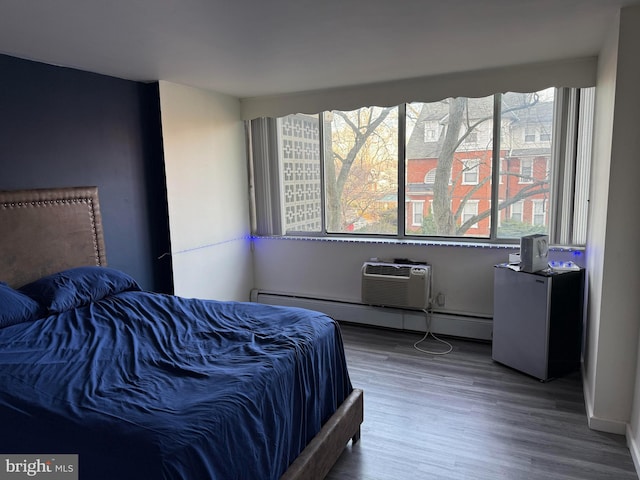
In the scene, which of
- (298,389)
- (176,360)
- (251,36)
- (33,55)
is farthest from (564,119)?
(33,55)

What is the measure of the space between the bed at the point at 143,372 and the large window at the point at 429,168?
2.03m

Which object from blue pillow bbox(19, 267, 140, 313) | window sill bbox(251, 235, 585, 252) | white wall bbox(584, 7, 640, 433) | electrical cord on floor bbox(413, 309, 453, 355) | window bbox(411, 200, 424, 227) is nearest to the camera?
white wall bbox(584, 7, 640, 433)

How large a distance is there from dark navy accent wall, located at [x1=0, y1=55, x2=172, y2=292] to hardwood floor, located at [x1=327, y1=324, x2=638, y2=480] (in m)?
2.10

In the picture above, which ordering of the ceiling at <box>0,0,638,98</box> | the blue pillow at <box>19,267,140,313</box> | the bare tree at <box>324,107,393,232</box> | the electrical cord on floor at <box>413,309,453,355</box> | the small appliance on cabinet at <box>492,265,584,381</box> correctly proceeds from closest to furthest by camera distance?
the ceiling at <box>0,0,638,98</box>
the blue pillow at <box>19,267,140,313</box>
the small appliance on cabinet at <box>492,265,584,381</box>
the electrical cord on floor at <box>413,309,453,355</box>
the bare tree at <box>324,107,393,232</box>

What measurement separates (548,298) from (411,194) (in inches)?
64.5

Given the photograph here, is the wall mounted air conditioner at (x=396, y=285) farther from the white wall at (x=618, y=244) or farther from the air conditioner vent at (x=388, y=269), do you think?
the white wall at (x=618, y=244)

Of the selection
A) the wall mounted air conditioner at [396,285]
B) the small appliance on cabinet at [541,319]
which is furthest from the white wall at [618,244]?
the wall mounted air conditioner at [396,285]

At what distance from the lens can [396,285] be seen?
13.1 ft

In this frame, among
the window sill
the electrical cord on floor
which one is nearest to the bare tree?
the window sill

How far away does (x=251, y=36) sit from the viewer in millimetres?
2555

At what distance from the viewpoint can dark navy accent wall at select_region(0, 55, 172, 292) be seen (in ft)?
9.38

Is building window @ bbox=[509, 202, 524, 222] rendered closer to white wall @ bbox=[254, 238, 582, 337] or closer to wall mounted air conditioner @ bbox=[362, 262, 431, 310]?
white wall @ bbox=[254, 238, 582, 337]

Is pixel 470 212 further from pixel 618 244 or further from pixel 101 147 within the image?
pixel 101 147

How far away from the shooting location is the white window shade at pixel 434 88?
3.29 meters
